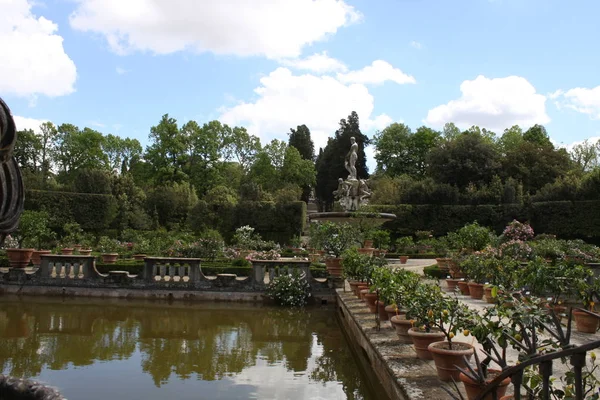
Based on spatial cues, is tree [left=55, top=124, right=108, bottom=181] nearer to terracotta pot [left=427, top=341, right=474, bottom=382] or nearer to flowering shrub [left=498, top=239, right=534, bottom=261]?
flowering shrub [left=498, top=239, right=534, bottom=261]

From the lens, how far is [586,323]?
754cm

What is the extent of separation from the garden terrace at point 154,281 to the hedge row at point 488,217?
1766cm

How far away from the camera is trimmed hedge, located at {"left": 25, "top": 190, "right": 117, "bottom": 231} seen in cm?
2938

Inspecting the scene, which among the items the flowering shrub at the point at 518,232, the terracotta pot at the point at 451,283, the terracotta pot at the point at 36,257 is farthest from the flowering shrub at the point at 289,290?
the flowering shrub at the point at 518,232

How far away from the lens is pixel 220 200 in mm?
31859

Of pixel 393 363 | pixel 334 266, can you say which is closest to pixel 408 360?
pixel 393 363

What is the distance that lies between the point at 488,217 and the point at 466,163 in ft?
25.8

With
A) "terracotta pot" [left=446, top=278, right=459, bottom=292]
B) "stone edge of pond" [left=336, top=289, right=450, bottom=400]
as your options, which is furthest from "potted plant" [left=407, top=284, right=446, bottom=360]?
"terracotta pot" [left=446, top=278, right=459, bottom=292]

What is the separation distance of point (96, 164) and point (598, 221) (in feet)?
127

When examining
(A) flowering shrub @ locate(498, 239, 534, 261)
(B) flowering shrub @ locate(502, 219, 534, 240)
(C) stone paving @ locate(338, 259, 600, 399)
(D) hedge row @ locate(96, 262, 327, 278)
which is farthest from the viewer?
(B) flowering shrub @ locate(502, 219, 534, 240)

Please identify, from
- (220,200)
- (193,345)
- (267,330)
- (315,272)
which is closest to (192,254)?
(315,272)

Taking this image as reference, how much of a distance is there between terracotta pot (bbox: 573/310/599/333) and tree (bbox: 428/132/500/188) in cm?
3132

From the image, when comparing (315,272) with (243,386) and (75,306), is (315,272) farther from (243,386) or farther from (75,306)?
(243,386)

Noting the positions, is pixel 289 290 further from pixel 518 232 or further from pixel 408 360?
pixel 518 232
